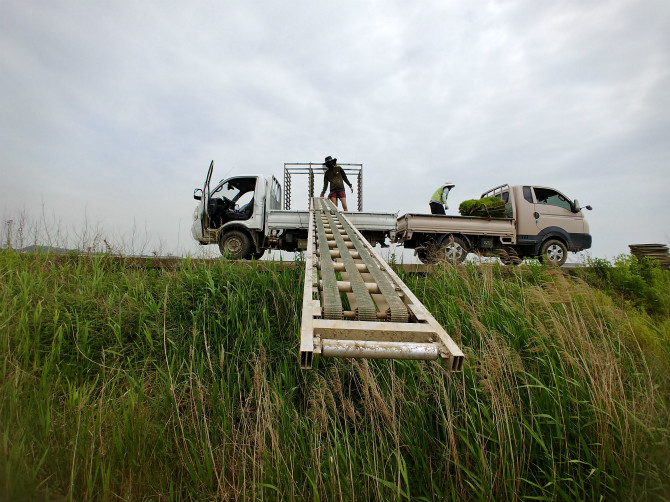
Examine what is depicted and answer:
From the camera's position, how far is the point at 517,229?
9031mm

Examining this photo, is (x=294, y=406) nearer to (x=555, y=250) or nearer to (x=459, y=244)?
(x=459, y=244)

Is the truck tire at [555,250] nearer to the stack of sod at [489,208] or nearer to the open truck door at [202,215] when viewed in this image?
the stack of sod at [489,208]

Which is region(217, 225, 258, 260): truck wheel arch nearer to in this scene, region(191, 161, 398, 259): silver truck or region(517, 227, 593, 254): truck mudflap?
region(191, 161, 398, 259): silver truck

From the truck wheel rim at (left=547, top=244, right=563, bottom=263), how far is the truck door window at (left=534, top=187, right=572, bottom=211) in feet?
3.83

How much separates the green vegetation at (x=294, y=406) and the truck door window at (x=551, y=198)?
5.58 metres

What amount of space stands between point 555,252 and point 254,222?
7.99m

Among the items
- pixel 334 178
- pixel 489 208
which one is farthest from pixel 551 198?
pixel 334 178

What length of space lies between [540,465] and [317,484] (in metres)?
1.68

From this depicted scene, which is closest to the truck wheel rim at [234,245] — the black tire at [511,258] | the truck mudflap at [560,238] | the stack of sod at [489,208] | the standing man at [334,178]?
the standing man at [334,178]

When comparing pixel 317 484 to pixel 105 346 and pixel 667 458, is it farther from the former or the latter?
pixel 105 346

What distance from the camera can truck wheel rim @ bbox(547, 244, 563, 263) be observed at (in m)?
8.91

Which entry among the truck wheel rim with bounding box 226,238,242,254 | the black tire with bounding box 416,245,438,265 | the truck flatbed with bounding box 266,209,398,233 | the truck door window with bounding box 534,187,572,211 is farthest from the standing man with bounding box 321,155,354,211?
the truck door window with bounding box 534,187,572,211

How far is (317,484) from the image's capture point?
2406 mm

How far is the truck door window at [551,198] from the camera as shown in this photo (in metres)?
9.20
